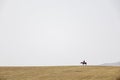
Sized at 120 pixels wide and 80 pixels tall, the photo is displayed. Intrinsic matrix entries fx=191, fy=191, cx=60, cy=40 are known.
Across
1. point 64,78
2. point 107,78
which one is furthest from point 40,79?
point 107,78

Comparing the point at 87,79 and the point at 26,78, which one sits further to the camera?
the point at 26,78

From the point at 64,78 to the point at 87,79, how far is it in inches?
6.0

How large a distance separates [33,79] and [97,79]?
38 centimetres

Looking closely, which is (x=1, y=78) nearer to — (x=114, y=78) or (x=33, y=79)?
(x=33, y=79)

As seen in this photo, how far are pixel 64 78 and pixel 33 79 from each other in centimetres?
19

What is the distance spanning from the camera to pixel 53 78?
1.16 m

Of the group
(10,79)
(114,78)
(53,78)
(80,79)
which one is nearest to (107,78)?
(114,78)

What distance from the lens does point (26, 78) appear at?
3.91 ft

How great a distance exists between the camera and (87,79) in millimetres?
1083

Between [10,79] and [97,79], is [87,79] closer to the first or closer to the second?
[97,79]

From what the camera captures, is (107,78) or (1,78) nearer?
(107,78)

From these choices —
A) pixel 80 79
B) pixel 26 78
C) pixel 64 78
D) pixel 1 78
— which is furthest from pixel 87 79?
pixel 1 78

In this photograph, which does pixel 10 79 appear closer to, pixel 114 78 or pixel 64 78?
pixel 64 78

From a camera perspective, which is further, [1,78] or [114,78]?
[1,78]
